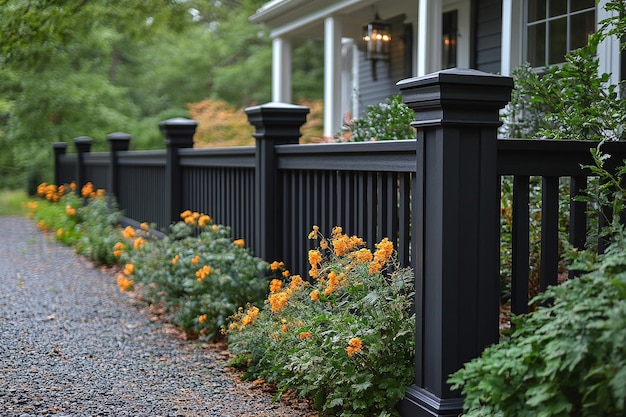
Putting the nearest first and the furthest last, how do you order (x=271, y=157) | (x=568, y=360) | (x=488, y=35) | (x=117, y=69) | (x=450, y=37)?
(x=568, y=360)
(x=271, y=157)
(x=488, y=35)
(x=450, y=37)
(x=117, y=69)

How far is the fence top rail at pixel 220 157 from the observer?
617 centimetres

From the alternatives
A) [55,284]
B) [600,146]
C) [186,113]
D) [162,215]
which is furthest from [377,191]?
[186,113]

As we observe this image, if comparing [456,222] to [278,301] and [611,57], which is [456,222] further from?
[611,57]

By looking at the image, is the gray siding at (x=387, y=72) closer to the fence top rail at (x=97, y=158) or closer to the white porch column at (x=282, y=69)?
the white porch column at (x=282, y=69)

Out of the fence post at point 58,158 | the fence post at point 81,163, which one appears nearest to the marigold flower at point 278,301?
the fence post at point 81,163

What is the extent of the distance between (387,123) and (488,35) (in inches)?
143

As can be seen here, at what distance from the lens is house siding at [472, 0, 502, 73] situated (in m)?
8.95

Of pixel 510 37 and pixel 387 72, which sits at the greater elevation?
pixel 387 72

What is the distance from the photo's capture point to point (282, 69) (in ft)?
41.0

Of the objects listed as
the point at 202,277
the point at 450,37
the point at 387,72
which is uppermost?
the point at 450,37

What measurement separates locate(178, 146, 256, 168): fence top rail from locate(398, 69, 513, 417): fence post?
2.80 metres

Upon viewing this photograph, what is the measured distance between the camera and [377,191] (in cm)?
433

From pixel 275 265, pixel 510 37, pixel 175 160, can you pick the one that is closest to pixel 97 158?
pixel 175 160

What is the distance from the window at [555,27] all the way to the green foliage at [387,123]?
182 cm
